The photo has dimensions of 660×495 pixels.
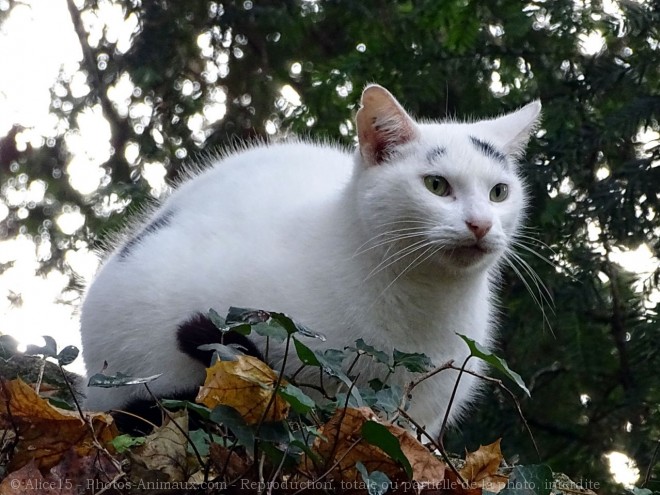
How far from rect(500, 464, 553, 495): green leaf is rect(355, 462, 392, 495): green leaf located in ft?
0.83

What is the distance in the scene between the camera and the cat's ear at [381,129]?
265cm

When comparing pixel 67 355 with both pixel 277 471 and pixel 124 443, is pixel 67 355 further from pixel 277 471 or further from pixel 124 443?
pixel 277 471

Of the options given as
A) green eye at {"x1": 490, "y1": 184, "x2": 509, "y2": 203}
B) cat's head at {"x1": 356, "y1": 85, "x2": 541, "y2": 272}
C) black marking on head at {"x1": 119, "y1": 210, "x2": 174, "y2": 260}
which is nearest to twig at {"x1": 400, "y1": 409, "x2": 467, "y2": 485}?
cat's head at {"x1": 356, "y1": 85, "x2": 541, "y2": 272}

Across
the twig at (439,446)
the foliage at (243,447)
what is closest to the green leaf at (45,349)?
the foliage at (243,447)

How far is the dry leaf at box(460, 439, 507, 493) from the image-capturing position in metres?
1.98

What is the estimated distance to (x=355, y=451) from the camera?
5.79ft

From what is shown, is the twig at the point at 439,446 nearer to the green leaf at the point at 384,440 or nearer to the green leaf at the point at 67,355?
the green leaf at the point at 384,440

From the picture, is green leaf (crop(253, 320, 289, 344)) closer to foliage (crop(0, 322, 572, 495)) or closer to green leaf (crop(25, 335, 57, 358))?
foliage (crop(0, 322, 572, 495))

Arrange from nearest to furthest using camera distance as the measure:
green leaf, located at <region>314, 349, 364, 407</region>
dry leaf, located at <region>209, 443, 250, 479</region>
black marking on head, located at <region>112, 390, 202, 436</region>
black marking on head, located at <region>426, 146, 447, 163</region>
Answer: dry leaf, located at <region>209, 443, 250, 479</region>
green leaf, located at <region>314, 349, 364, 407</region>
black marking on head, located at <region>112, 390, 202, 436</region>
black marking on head, located at <region>426, 146, 447, 163</region>

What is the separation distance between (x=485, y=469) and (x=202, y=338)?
0.83 metres

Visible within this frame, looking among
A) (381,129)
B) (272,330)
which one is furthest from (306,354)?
(381,129)

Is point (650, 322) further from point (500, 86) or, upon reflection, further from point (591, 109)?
point (500, 86)

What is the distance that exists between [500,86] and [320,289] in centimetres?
201

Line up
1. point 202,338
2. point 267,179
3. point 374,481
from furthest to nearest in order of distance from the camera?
point 267,179
point 202,338
point 374,481
